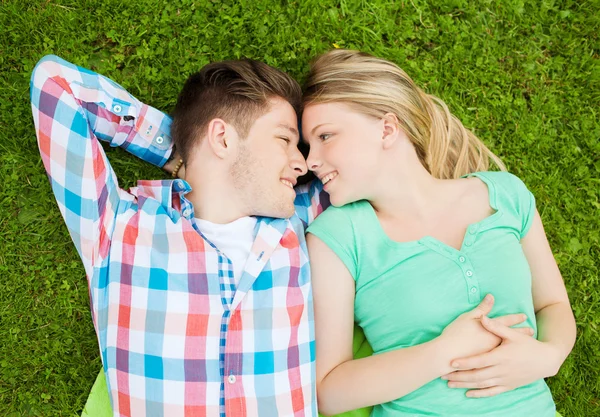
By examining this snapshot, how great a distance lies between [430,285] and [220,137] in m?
1.42

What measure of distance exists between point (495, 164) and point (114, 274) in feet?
8.58

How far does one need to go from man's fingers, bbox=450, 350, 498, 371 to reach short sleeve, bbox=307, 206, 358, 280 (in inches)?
27.8

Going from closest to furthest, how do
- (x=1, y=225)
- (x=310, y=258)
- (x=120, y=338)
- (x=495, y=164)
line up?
(x=120, y=338)
(x=310, y=258)
(x=1, y=225)
(x=495, y=164)

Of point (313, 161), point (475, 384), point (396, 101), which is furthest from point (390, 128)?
point (475, 384)

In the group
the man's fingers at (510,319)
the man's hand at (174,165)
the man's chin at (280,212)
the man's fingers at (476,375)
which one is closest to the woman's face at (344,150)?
the man's chin at (280,212)

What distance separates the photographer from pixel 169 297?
112 inches

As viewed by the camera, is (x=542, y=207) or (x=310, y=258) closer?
(x=310, y=258)

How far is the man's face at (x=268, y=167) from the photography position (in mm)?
3039

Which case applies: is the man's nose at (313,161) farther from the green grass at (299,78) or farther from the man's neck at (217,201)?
the green grass at (299,78)

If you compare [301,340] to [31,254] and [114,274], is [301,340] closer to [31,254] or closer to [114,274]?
[114,274]

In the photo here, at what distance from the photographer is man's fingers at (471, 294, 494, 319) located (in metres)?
2.89

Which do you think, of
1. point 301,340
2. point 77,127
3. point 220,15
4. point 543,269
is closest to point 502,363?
point 543,269

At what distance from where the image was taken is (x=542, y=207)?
12.9 ft

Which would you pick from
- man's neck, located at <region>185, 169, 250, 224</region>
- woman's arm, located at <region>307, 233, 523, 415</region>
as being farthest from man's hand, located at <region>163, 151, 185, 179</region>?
woman's arm, located at <region>307, 233, 523, 415</region>
